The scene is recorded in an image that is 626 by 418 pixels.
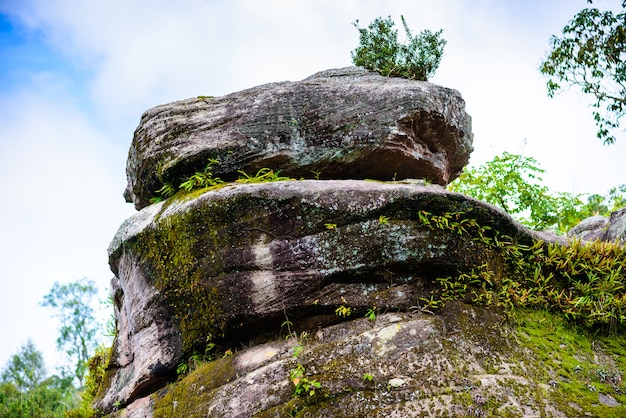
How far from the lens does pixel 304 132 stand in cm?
786

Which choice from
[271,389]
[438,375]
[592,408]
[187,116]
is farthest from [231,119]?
[592,408]

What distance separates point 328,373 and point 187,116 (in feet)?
17.0

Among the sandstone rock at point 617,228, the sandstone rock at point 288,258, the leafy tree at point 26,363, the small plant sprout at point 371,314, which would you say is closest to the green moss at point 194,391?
the sandstone rock at point 288,258

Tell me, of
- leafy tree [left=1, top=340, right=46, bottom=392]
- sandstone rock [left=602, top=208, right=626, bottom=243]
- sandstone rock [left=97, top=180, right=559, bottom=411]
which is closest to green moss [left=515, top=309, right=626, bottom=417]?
sandstone rock [left=97, top=180, right=559, bottom=411]

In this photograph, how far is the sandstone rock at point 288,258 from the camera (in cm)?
603

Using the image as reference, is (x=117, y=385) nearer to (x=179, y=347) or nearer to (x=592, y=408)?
(x=179, y=347)

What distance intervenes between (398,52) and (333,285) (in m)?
6.44

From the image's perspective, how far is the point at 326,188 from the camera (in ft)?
21.2

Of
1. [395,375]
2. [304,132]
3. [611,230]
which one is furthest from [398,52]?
[395,375]

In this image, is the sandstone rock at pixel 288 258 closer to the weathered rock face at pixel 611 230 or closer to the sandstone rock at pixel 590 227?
the weathered rock face at pixel 611 230

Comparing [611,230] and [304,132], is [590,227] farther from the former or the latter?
[304,132]

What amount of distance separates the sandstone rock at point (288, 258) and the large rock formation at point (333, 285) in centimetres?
2

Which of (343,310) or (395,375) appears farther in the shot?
(343,310)

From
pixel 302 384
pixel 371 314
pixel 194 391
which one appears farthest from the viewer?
pixel 194 391
